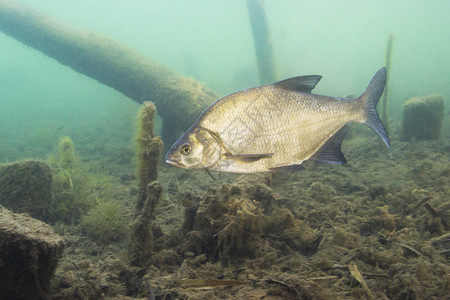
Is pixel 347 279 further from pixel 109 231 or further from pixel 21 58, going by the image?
pixel 21 58

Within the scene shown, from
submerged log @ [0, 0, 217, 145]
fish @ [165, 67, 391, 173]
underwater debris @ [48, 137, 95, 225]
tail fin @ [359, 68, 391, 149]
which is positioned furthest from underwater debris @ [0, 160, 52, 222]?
tail fin @ [359, 68, 391, 149]

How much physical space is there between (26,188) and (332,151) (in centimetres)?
548

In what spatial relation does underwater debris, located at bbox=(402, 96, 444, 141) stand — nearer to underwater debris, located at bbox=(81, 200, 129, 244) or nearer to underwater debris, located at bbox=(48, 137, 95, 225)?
underwater debris, located at bbox=(81, 200, 129, 244)

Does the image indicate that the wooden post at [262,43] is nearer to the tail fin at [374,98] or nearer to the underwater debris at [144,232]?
the tail fin at [374,98]

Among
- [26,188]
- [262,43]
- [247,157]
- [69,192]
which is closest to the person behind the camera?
[247,157]

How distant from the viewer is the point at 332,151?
2719 millimetres

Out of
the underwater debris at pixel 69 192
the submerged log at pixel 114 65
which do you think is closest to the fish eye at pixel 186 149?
the underwater debris at pixel 69 192

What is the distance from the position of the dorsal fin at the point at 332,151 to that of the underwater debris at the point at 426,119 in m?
8.29

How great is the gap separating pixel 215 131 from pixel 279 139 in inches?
27.1

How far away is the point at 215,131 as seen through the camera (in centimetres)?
248

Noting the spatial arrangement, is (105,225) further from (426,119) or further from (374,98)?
(426,119)

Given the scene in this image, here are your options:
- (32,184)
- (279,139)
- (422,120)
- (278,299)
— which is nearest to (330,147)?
(279,139)

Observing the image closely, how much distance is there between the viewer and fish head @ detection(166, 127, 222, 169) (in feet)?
7.97

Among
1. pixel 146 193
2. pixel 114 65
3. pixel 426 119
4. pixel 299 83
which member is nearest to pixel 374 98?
pixel 299 83
